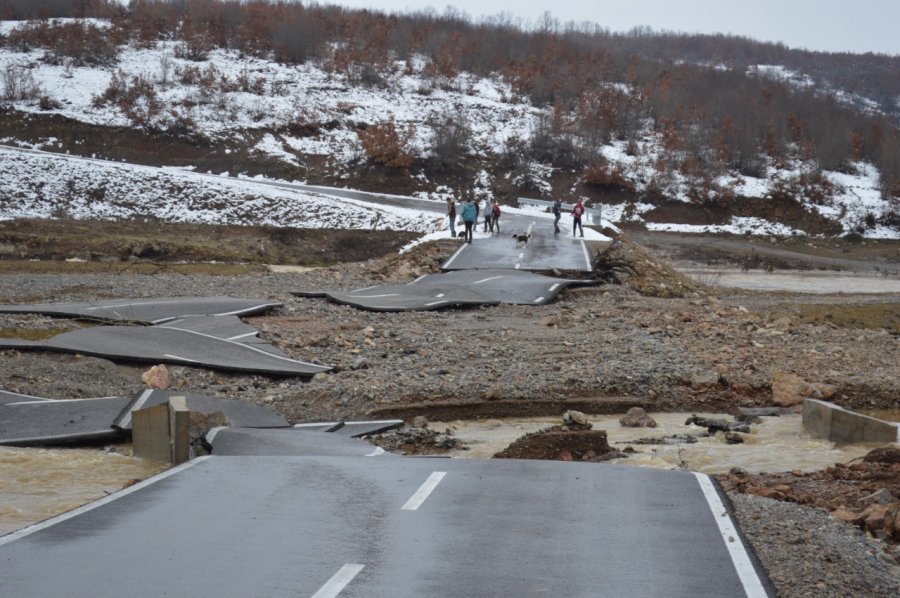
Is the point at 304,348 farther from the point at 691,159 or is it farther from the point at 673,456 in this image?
the point at 691,159

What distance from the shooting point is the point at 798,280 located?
4431cm

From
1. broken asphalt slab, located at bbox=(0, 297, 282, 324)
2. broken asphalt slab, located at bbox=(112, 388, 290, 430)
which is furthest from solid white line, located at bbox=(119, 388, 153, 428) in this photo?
broken asphalt slab, located at bbox=(0, 297, 282, 324)

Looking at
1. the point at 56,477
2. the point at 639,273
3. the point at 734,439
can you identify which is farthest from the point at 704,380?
the point at 639,273

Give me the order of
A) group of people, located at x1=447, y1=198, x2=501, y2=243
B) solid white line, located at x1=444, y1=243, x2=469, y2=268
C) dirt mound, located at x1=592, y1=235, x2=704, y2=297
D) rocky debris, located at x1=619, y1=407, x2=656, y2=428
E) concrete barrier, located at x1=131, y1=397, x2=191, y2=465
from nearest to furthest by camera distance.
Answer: concrete barrier, located at x1=131, y1=397, x2=191, y2=465, rocky debris, located at x1=619, y1=407, x2=656, y2=428, dirt mound, located at x1=592, y1=235, x2=704, y2=297, solid white line, located at x1=444, y1=243, x2=469, y2=268, group of people, located at x1=447, y1=198, x2=501, y2=243

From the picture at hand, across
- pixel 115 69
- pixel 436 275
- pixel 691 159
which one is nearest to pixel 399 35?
pixel 115 69

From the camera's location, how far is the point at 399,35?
9600 centimetres

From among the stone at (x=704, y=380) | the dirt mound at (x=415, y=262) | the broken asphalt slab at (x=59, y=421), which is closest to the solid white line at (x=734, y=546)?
the broken asphalt slab at (x=59, y=421)

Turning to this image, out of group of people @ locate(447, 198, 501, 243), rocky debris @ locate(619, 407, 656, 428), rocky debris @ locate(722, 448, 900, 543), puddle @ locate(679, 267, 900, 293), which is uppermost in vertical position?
group of people @ locate(447, 198, 501, 243)

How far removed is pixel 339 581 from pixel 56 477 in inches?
239

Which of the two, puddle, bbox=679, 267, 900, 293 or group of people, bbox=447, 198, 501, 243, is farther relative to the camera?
puddle, bbox=679, 267, 900, 293

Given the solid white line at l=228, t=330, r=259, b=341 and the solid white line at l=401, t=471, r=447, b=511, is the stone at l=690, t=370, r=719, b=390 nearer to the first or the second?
the solid white line at l=228, t=330, r=259, b=341

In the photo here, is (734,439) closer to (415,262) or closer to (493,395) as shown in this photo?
(493,395)

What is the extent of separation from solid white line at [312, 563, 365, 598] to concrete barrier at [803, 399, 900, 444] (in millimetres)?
Answer: 9641

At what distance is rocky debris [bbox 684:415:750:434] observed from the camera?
50.6 feet
